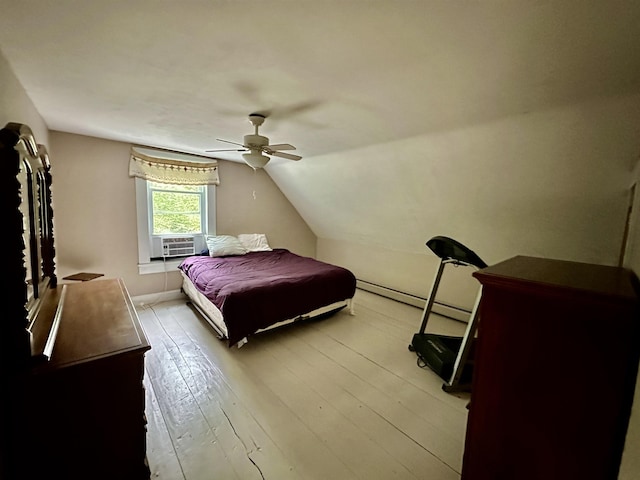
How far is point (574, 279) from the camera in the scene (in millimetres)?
1068

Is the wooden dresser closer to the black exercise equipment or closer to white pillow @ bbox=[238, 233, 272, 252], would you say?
the black exercise equipment

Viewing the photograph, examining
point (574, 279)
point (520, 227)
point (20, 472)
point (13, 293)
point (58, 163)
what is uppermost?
point (58, 163)

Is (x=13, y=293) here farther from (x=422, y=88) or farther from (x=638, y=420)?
(x=422, y=88)

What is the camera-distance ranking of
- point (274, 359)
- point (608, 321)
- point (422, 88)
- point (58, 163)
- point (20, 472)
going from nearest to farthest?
point (608, 321) < point (20, 472) < point (422, 88) < point (274, 359) < point (58, 163)

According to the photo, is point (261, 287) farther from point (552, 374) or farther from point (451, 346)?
point (552, 374)

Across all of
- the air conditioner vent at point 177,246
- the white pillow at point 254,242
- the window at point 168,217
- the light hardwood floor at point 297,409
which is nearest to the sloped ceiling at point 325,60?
the window at point 168,217

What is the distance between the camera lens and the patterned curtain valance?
363 cm

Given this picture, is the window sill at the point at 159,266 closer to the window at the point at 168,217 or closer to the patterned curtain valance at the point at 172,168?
the window at the point at 168,217

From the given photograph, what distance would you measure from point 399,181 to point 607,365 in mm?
2550

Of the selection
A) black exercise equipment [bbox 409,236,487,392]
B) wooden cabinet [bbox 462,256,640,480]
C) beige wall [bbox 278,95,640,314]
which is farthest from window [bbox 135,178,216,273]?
wooden cabinet [bbox 462,256,640,480]

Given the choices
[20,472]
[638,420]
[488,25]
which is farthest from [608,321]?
[20,472]

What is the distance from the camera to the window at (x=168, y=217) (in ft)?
12.3

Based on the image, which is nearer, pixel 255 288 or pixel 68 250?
pixel 255 288

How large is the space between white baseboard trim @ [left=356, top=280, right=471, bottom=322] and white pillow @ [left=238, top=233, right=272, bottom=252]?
5.89 feet
